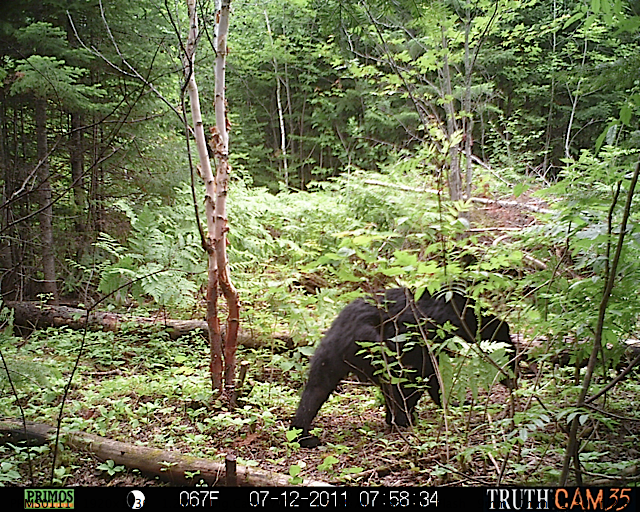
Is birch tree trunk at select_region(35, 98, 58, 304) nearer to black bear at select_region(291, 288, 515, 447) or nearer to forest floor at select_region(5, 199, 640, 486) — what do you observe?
forest floor at select_region(5, 199, 640, 486)

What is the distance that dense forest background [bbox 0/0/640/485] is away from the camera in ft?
6.86

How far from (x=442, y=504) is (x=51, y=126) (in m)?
5.82

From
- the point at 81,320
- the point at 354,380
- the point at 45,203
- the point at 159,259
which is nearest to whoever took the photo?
the point at 354,380

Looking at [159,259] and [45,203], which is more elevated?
[45,203]

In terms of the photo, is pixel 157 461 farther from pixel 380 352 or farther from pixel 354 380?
pixel 354 380

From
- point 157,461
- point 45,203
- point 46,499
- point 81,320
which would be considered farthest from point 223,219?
point 45,203

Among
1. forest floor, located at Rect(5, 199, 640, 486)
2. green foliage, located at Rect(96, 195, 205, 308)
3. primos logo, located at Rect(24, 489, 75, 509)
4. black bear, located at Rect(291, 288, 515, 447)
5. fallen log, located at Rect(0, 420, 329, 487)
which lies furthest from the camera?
green foliage, located at Rect(96, 195, 205, 308)

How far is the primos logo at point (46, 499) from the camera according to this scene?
202cm

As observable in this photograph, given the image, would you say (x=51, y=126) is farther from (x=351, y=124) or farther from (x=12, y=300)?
(x=351, y=124)

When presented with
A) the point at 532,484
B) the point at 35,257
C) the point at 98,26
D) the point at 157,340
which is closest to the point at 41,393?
the point at 157,340

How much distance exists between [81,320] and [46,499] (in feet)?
11.6

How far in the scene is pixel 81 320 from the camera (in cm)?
529

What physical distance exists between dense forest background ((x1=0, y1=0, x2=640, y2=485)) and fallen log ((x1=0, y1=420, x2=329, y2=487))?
0.12 meters

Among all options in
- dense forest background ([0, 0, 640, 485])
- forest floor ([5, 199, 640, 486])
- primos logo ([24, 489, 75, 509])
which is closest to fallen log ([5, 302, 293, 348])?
dense forest background ([0, 0, 640, 485])
